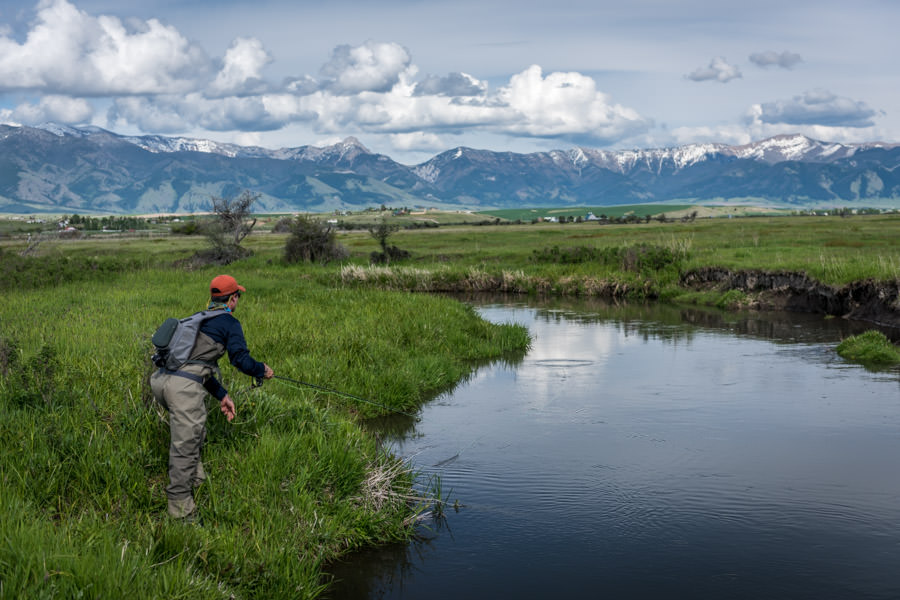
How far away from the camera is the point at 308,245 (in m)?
56.3

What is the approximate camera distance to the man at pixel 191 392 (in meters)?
9.23

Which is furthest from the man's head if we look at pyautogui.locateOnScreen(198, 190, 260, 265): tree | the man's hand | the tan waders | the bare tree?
the bare tree

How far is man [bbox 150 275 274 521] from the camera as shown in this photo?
364 inches

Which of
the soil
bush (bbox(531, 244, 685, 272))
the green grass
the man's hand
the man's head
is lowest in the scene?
the green grass

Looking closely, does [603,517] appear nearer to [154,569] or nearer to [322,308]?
[154,569]

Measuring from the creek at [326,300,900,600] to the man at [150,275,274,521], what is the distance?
6.90 feet

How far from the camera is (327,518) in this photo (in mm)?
10039

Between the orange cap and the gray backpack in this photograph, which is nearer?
the gray backpack

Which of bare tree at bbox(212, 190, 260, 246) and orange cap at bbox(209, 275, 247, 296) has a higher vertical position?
bare tree at bbox(212, 190, 260, 246)

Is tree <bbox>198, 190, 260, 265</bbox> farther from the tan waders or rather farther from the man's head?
the tan waders

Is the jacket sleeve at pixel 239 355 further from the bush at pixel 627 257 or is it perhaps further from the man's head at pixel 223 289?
the bush at pixel 627 257

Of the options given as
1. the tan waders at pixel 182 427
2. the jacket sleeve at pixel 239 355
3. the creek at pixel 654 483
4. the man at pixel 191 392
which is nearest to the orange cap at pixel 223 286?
the man at pixel 191 392

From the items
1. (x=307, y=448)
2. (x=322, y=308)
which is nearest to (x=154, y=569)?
(x=307, y=448)

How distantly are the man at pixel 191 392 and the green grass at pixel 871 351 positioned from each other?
19733 millimetres
